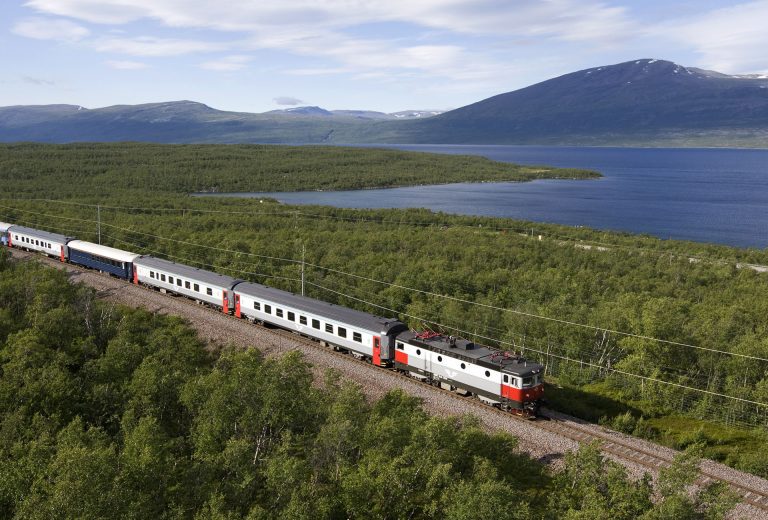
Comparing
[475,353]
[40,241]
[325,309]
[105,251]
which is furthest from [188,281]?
[40,241]

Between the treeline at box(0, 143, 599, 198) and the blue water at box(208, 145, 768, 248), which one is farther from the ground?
the treeline at box(0, 143, 599, 198)

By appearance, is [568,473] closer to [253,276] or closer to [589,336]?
[589,336]

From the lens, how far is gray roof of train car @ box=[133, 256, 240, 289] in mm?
38750

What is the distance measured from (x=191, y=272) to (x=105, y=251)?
13046 millimetres

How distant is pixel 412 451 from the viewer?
16641mm

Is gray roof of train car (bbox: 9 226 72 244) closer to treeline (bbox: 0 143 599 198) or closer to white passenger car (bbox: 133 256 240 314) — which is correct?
white passenger car (bbox: 133 256 240 314)

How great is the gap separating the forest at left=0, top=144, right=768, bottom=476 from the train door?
6.57 meters

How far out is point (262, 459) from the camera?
1942 centimetres

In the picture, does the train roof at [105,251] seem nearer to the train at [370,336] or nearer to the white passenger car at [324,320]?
the train at [370,336]

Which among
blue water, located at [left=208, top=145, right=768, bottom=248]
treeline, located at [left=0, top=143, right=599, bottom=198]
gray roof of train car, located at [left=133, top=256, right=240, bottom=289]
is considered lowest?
blue water, located at [left=208, top=145, right=768, bottom=248]

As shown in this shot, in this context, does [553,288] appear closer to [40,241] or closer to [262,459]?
[262,459]

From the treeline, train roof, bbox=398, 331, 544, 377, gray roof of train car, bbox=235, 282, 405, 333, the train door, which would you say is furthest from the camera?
the treeline

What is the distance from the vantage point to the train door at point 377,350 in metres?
29.0

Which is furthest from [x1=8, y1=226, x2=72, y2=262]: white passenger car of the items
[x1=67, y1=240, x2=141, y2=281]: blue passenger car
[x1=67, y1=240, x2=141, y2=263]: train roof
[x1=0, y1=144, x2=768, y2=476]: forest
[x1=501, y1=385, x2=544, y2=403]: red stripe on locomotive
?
[x1=501, y1=385, x2=544, y2=403]: red stripe on locomotive
